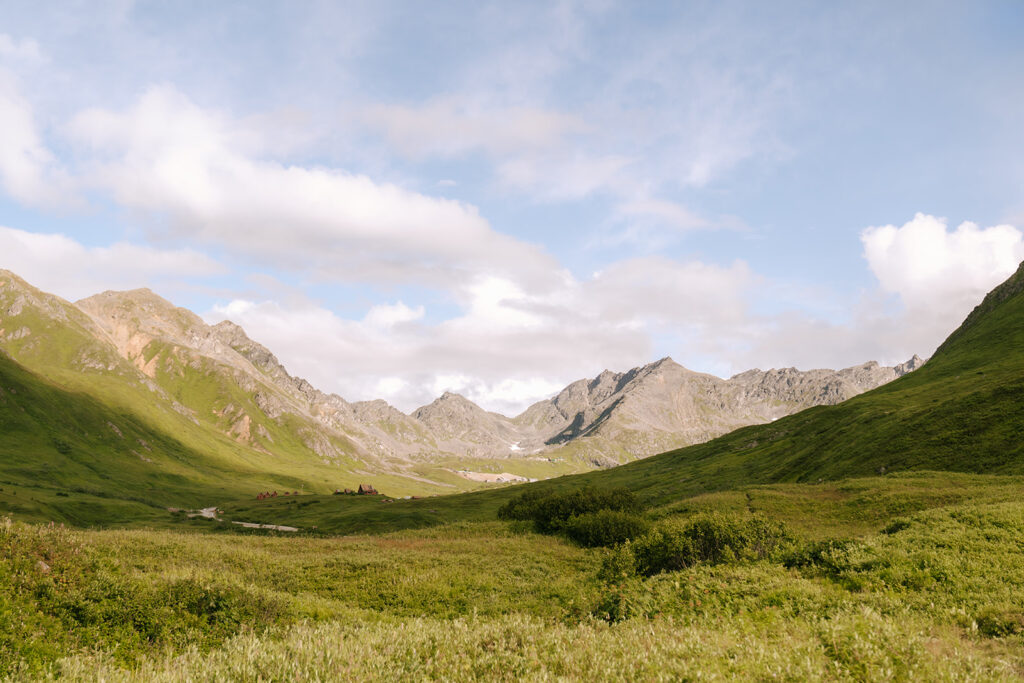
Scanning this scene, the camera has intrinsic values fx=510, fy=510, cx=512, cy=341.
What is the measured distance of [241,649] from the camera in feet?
44.9

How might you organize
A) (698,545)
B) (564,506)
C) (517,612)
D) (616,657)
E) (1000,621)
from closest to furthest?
(616,657) < (1000,621) < (517,612) < (698,545) < (564,506)

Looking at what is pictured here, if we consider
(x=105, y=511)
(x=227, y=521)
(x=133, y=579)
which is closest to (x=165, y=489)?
(x=105, y=511)

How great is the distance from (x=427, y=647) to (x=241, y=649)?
501 centimetres

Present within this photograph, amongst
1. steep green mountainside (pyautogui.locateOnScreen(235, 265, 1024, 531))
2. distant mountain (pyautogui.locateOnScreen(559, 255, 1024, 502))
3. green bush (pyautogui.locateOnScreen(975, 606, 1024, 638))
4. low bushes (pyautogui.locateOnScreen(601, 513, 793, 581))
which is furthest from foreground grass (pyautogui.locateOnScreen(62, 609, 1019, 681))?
distant mountain (pyautogui.locateOnScreen(559, 255, 1024, 502))

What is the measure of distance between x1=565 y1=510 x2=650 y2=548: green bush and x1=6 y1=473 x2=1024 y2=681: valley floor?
6.71 meters

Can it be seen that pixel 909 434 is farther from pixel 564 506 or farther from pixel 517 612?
pixel 517 612

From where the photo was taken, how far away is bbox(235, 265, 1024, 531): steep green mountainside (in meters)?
62.4

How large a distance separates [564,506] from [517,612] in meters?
26.8

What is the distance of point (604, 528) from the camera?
3947 cm

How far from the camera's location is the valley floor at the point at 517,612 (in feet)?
38.7

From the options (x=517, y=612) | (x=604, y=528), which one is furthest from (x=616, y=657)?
(x=604, y=528)

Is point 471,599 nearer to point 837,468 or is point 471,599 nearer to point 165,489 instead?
point 837,468

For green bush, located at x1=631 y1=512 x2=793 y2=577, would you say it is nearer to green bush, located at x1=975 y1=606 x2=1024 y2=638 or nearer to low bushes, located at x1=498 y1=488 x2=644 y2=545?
low bushes, located at x1=498 y1=488 x2=644 y2=545

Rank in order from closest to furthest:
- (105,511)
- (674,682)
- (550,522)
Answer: (674,682), (550,522), (105,511)
